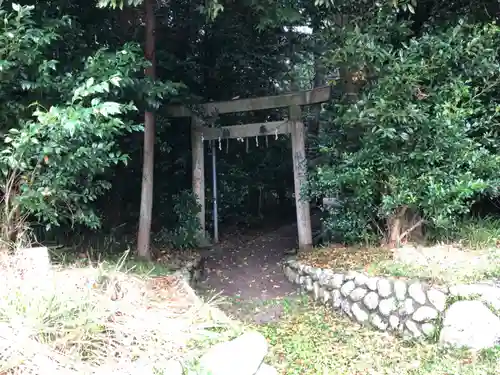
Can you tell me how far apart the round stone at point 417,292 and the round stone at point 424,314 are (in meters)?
0.06

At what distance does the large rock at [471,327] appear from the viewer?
336cm

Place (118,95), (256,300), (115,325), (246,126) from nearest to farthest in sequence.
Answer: (115,325) → (118,95) → (256,300) → (246,126)

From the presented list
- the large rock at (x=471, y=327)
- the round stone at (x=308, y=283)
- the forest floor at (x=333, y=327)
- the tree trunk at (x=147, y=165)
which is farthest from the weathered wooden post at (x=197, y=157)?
the large rock at (x=471, y=327)

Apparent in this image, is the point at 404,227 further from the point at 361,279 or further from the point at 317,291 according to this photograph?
the point at 317,291

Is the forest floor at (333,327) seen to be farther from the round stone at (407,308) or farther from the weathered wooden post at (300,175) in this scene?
the weathered wooden post at (300,175)

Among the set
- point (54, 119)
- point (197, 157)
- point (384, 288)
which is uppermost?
point (54, 119)

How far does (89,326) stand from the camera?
2.67 meters

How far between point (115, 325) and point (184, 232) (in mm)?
3880

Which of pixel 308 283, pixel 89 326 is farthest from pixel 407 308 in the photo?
pixel 89 326

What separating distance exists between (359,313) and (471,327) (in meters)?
1.07

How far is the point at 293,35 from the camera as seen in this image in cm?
910

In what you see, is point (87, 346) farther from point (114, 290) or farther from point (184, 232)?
point (184, 232)

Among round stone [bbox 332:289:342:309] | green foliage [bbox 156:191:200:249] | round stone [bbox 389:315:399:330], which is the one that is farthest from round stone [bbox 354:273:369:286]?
green foliage [bbox 156:191:200:249]

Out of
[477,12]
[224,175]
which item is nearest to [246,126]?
[224,175]
